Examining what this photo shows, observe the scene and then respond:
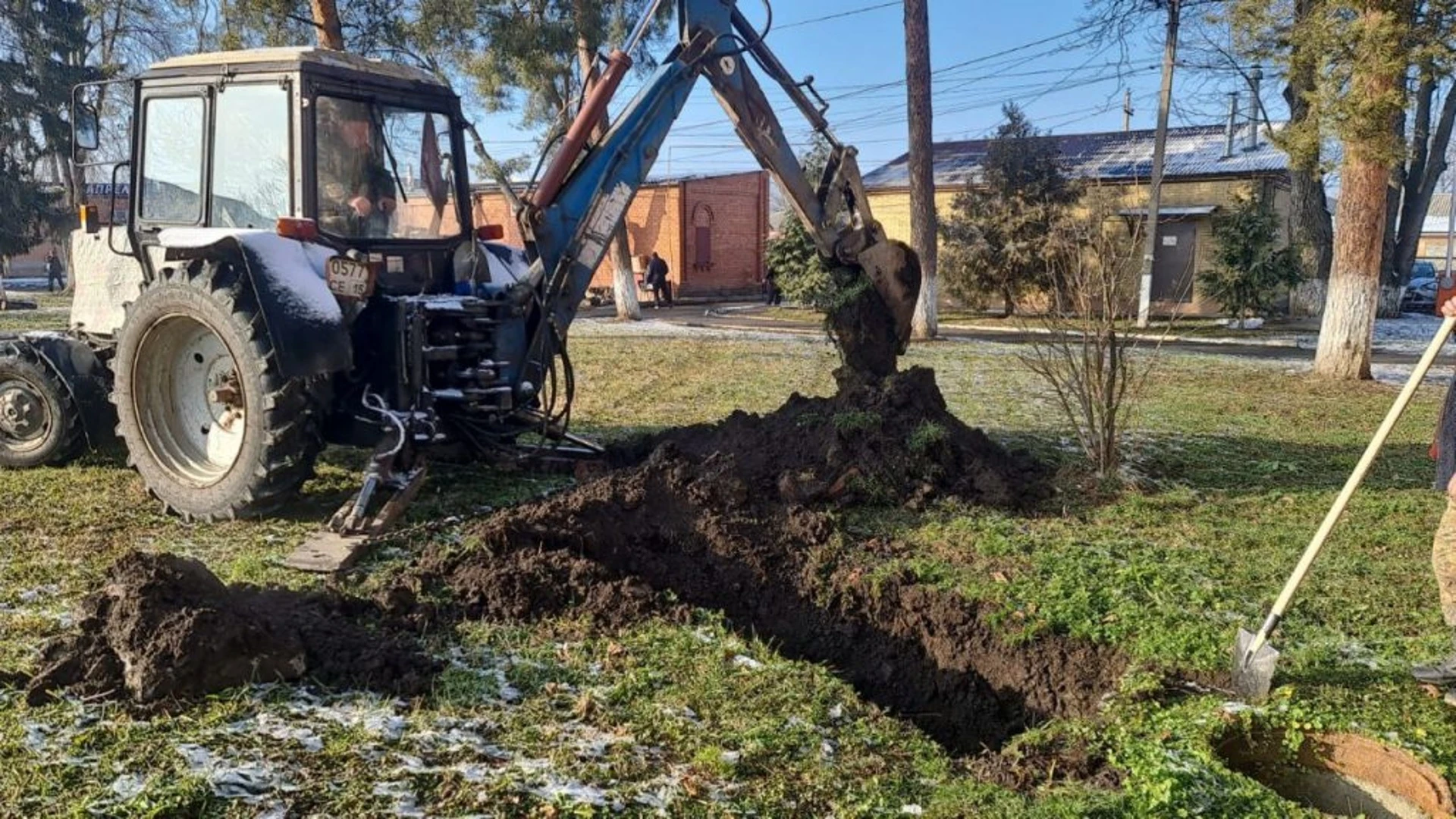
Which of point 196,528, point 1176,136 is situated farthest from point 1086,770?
point 1176,136

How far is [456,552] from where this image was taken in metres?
4.90

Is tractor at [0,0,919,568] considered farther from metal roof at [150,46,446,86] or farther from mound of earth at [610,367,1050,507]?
mound of earth at [610,367,1050,507]

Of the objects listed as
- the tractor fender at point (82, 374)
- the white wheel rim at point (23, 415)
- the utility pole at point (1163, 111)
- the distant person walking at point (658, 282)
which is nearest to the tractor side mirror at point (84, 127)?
the tractor fender at point (82, 374)

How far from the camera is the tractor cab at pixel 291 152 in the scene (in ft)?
20.0

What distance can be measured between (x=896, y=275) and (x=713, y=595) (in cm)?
326

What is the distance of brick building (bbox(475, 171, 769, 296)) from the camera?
3400 centimetres

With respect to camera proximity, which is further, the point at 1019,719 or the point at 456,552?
the point at 456,552

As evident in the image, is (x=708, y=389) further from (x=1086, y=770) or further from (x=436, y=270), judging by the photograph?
(x=1086, y=770)

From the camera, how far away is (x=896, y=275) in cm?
745

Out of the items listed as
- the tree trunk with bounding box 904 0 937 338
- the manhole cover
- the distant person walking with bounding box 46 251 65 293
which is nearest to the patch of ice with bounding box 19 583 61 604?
the manhole cover

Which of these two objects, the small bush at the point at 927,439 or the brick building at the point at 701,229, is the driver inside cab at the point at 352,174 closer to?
the small bush at the point at 927,439

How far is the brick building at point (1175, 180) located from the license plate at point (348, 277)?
1915 cm

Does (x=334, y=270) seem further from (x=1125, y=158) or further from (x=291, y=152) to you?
(x=1125, y=158)

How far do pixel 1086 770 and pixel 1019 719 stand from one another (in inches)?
34.0
